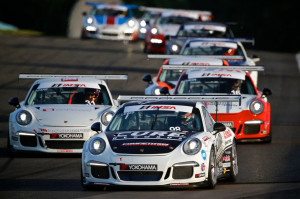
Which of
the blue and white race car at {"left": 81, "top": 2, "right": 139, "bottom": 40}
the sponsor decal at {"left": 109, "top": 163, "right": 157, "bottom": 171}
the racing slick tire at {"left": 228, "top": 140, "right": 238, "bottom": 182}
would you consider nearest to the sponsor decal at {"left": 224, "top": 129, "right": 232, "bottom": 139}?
the racing slick tire at {"left": 228, "top": 140, "right": 238, "bottom": 182}

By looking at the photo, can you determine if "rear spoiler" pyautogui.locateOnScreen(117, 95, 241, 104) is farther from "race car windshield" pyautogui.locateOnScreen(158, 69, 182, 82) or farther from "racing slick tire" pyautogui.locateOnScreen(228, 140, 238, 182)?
"race car windshield" pyautogui.locateOnScreen(158, 69, 182, 82)

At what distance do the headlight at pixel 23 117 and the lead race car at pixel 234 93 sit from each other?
299 cm

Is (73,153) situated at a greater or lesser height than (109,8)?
lesser

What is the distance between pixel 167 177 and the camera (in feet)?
39.1

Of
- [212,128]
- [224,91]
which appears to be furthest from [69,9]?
[212,128]

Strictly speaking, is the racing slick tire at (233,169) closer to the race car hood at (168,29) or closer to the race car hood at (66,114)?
the race car hood at (66,114)

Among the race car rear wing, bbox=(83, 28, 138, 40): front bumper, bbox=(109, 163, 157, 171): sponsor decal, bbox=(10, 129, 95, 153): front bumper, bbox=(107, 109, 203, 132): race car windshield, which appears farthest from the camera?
bbox=(83, 28, 138, 40): front bumper

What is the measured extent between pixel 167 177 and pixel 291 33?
43.5 m

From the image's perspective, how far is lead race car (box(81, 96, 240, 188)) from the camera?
39.1ft

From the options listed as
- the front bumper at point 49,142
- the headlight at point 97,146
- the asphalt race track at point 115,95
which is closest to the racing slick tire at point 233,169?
the asphalt race track at point 115,95

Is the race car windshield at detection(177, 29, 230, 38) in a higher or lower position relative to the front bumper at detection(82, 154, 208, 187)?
higher

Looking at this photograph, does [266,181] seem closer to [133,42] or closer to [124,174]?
[124,174]

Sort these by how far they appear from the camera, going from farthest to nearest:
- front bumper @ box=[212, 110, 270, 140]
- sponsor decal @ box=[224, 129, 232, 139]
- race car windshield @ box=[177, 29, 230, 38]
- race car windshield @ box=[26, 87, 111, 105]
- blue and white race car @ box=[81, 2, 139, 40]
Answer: blue and white race car @ box=[81, 2, 139, 40]
race car windshield @ box=[177, 29, 230, 38]
front bumper @ box=[212, 110, 270, 140]
race car windshield @ box=[26, 87, 111, 105]
sponsor decal @ box=[224, 129, 232, 139]

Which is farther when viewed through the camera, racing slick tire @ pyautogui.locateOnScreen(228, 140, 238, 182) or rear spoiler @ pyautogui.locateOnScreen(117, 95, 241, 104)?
rear spoiler @ pyautogui.locateOnScreen(117, 95, 241, 104)
